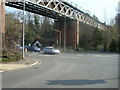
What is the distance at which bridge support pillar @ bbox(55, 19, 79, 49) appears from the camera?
7400cm

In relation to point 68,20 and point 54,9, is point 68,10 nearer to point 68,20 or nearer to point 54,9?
point 68,20

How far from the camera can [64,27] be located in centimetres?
7469

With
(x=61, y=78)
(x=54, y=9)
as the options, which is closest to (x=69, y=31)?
(x=54, y=9)

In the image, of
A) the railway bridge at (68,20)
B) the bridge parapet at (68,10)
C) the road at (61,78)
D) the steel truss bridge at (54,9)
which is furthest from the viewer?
the railway bridge at (68,20)

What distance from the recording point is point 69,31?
76.0 metres

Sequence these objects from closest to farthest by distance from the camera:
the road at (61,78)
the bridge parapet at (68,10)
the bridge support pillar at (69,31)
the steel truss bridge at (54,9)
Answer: the road at (61,78) → the steel truss bridge at (54,9) → the bridge parapet at (68,10) → the bridge support pillar at (69,31)

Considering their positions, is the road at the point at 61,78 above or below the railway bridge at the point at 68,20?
below

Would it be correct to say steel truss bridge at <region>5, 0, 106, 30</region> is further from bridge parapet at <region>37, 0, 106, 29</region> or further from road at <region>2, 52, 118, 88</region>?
road at <region>2, 52, 118, 88</region>

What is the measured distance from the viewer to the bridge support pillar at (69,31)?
2913 inches

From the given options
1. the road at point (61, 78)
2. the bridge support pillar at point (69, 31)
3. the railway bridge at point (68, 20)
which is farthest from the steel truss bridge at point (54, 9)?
the road at point (61, 78)

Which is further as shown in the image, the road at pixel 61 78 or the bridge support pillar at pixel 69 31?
the bridge support pillar at pixel 69 31

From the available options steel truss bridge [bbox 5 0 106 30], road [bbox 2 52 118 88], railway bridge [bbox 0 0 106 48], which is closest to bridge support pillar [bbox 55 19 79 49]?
railway bridge [bbox 0 0 106 48]

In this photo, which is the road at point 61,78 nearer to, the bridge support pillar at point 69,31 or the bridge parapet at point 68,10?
the bridge parapet at point 68,10

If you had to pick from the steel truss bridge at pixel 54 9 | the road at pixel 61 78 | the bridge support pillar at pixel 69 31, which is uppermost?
the steel truss bridge at pixel 54 9
